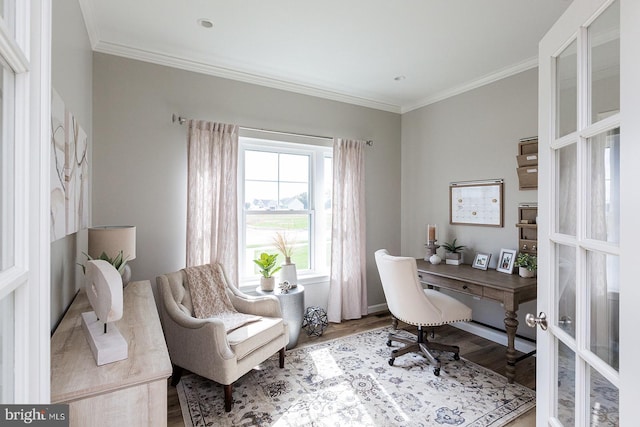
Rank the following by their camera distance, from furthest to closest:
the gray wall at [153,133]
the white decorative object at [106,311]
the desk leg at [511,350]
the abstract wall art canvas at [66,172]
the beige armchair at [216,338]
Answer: the gray wall at [153,133], the desk leg at [511,350], the beige armchair at [216,338], the abstract wall art canvas at [66,172], the white decorative object at [106,311]

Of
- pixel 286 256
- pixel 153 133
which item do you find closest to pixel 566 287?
pixel 286 256

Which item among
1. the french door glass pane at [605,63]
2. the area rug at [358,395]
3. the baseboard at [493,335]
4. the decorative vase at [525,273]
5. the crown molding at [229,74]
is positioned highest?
the crown molding at [229,74]

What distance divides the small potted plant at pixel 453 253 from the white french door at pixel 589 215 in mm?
2229

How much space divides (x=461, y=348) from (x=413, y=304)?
94 centimetres

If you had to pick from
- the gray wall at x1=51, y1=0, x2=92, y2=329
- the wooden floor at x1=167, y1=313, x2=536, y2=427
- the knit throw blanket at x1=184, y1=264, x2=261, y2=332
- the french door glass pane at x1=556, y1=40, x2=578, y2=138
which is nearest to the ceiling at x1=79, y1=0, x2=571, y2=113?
the gray wall at x1=51, y1=0, x2=92, y2=329

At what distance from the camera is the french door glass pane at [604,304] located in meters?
0.82

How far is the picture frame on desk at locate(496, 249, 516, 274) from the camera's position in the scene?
3.02 meters

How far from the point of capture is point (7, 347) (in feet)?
1.93

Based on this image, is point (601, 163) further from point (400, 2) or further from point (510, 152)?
point (510, 152)

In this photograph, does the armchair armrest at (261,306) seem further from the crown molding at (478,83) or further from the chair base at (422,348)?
the crown molding at (478,83)

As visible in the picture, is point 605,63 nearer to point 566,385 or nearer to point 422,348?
point 566,385

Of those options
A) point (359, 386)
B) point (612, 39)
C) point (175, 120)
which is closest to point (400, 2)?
point (612, 39)

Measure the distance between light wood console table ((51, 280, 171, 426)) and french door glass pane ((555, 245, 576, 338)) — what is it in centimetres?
134

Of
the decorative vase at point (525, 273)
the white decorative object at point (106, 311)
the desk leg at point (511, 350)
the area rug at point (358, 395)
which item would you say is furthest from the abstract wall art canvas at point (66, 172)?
the decorative vase at point (525, 273)
